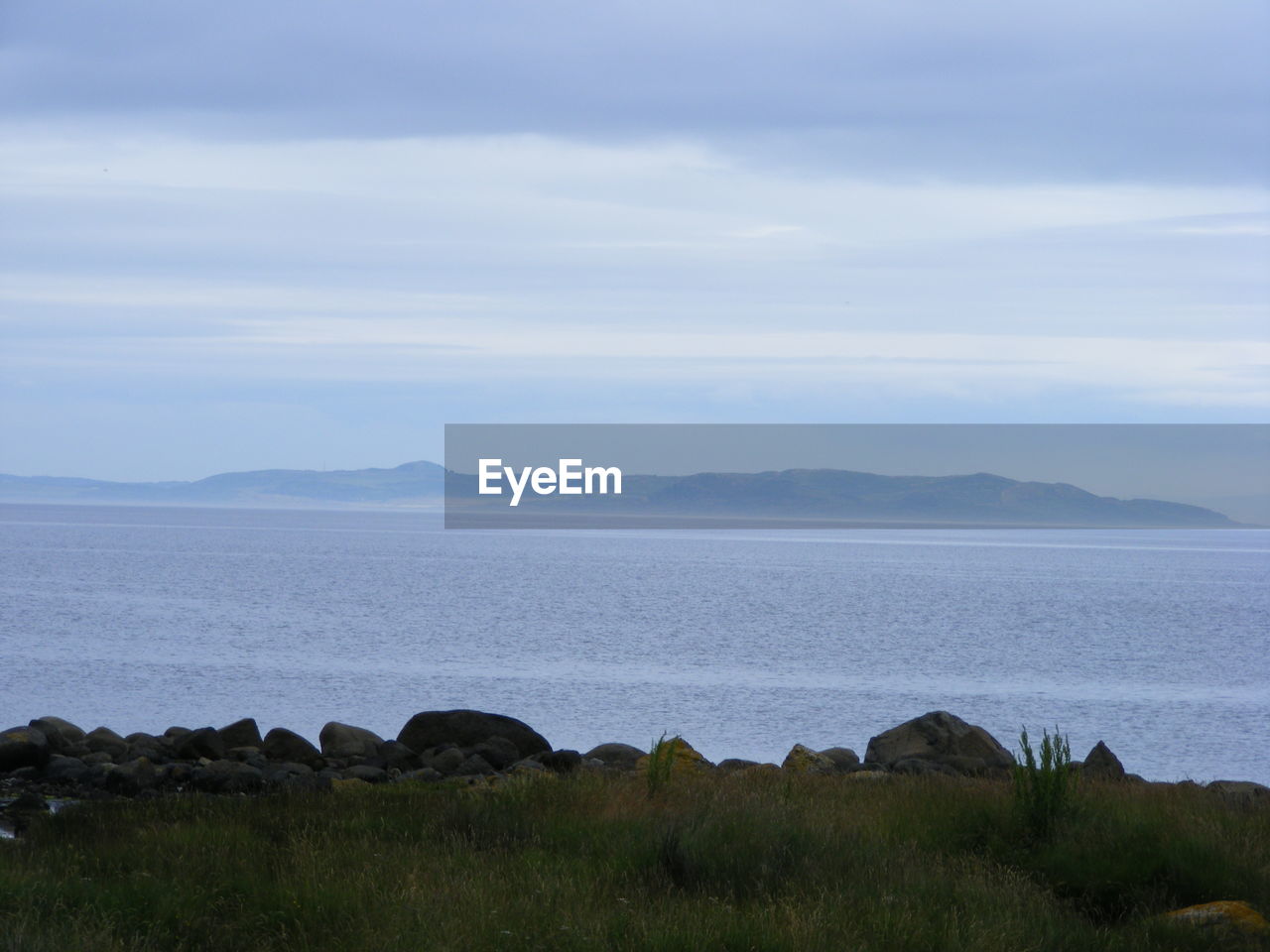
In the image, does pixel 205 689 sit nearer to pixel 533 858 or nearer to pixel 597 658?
pixel 597 658

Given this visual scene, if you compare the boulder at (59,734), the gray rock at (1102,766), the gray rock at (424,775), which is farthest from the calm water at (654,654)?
the gray rock at (424,775)

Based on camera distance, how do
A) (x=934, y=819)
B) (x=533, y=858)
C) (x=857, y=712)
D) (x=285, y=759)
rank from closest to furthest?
1. (x=533, y=858)
2. (x=934, y=819)
3. (x=285, y=759)
4. (x=857, y=712)

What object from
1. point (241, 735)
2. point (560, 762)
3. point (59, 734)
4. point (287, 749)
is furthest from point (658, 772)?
point (59, 734)

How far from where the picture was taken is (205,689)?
35.9m

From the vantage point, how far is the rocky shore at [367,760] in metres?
13.5

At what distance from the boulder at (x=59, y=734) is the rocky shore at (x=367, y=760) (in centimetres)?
3

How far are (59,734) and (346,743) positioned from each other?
3.81 m

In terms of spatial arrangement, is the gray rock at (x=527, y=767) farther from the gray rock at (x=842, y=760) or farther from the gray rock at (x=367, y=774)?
the gray rock at (x=842, y=760)

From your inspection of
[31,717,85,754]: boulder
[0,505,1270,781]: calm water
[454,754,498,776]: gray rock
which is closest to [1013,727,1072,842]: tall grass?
[454,754,498,776]: gray rock

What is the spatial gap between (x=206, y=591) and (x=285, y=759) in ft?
206

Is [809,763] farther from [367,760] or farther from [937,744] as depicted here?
[367,760]

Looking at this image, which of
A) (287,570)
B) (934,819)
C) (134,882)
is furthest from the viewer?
(287,570)

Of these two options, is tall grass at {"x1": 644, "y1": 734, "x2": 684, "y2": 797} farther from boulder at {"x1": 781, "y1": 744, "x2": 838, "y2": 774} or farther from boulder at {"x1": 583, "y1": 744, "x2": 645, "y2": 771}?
boulder at {"x1": 583, "y1": 744, "x2": 645, "y2": 771}

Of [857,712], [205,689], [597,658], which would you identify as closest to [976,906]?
[857,712]
